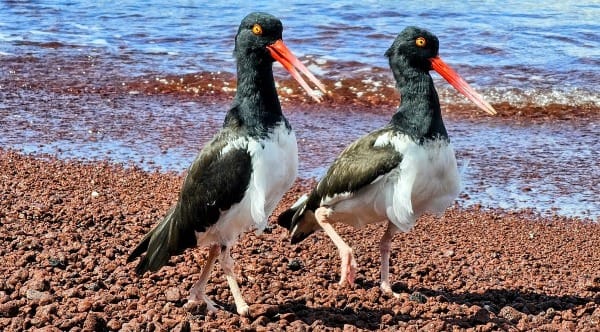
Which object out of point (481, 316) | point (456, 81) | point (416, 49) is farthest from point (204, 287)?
point (456, 81)

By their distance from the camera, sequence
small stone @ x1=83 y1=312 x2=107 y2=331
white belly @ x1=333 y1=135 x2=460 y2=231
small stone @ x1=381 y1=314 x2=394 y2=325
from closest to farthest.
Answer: small stone @ x1=83 y1=312 x2=107 y2=331, small stone @ x1=381 y1=314 x2=394 y2=325, white belly @ x1=333 y1=135 x2=460 y2=231

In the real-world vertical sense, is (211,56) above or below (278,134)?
below

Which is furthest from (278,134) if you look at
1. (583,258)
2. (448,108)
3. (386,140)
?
(448,108)

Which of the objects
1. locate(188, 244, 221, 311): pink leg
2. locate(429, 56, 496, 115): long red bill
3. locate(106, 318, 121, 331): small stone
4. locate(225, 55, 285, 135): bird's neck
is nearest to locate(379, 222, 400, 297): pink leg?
locate(429, 56, 496, 115): long red bill

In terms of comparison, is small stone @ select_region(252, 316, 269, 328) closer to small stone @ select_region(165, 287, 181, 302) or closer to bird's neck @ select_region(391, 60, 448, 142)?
small stone @ select_region(165, 287, 181, 302)

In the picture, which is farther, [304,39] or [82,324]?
[304,39]

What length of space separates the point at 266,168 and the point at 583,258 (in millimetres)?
3223

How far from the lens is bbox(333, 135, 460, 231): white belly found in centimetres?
557

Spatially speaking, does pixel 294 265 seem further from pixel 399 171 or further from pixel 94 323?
pixel 94 323

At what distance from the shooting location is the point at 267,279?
232 inches

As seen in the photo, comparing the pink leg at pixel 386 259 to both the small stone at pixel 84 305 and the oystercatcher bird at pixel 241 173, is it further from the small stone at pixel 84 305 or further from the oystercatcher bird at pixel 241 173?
the small stone at pixel 84 305

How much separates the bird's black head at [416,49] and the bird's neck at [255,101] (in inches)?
47.4

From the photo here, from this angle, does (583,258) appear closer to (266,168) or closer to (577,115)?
(266,168)

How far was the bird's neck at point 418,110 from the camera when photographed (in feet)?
18.9
